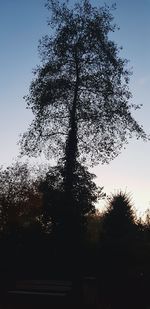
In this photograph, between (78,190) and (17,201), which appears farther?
(17,201)

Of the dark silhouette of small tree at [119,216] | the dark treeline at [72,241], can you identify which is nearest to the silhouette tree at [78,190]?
the dark treeline at [72,241]

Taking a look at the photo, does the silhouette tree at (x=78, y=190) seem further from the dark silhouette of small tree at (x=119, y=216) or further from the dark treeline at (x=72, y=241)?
the dark silhouette of small tree at (x=119, y=216)

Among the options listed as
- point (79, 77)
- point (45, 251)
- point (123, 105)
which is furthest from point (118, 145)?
point (45, 251)

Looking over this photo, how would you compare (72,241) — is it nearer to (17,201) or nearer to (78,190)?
(78,190)

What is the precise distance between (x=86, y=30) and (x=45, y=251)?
851 inches

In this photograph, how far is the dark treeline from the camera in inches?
895

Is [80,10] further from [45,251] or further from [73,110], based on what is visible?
[45,251]

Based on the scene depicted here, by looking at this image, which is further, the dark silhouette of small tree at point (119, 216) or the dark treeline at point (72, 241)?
the dark silhouette of small tree at point (119, 216)

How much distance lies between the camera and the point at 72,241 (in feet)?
96.7

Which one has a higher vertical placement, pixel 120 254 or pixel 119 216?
pixel 119 216

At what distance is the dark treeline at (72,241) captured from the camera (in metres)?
22.7

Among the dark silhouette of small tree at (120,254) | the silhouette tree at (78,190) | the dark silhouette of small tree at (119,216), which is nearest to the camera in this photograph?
the dark silhouette of small tree at (120,254)

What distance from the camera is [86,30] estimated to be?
29094 millimetres

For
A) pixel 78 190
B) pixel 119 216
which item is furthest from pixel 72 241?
pixel 119 216
